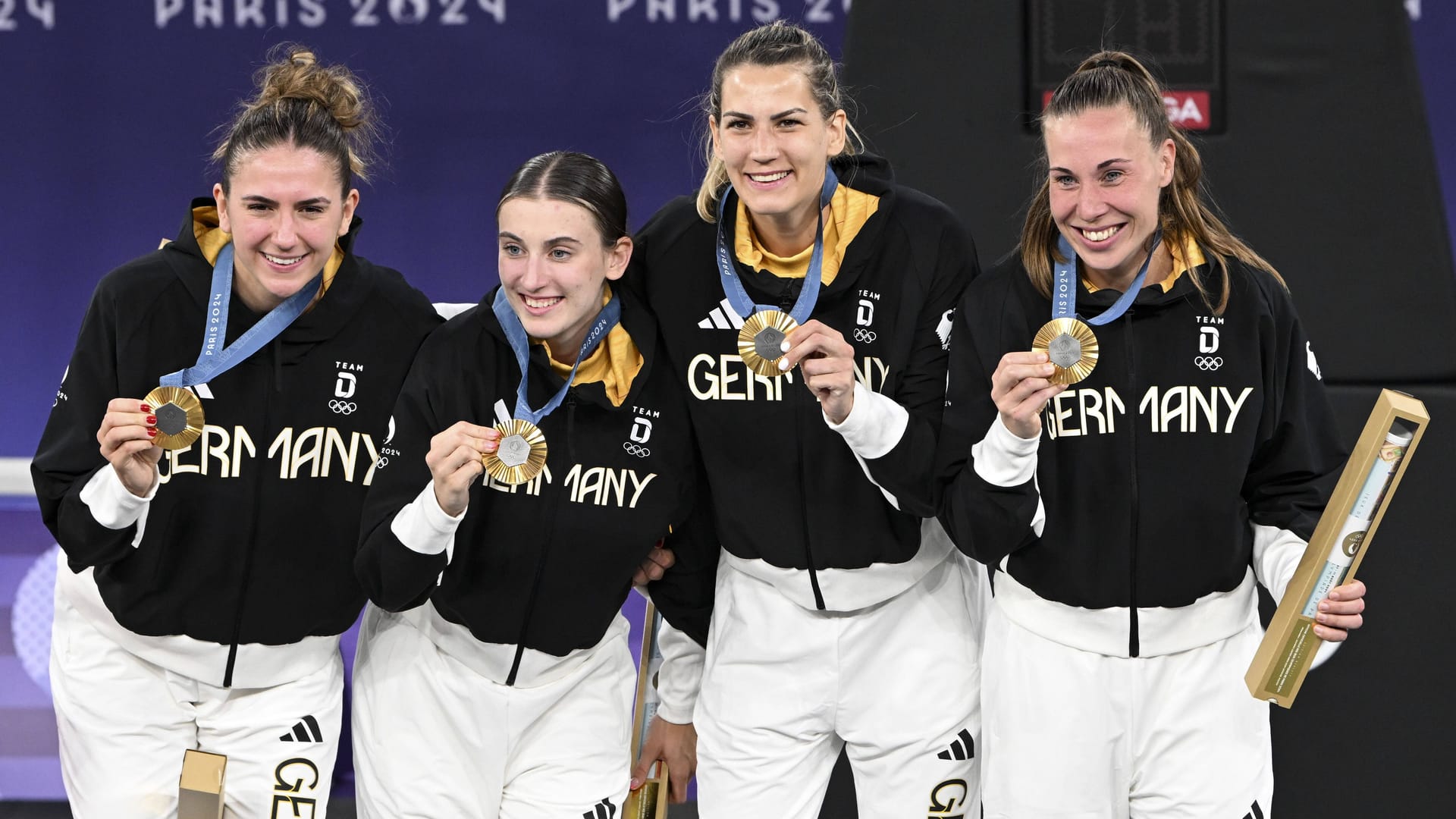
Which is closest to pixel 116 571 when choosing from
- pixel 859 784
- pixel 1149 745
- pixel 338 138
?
pixel 338 138

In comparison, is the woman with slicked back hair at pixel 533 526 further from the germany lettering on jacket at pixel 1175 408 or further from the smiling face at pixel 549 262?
the germany lettering on jacket at pixel 1175 408

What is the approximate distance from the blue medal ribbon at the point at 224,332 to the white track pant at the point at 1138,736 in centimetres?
151

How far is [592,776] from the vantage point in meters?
2.75

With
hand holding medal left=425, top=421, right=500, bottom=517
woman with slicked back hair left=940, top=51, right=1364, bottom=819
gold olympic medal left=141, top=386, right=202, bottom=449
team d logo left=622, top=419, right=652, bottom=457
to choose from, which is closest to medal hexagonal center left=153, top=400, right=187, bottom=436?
gold olympic medal left=141, top=386, right=202, bottom=449

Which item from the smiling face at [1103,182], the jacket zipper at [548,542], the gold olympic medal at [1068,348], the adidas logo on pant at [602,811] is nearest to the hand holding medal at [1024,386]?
the gold olympic medal at [1068,348]

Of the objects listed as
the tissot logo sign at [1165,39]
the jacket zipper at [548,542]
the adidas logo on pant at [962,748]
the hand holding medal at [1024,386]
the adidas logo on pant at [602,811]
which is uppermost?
the tissot logo sign at [1165,39]

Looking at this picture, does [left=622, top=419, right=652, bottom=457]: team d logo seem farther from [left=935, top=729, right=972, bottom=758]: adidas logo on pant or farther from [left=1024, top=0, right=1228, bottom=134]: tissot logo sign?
[left=1024, top=0, right=1228, bottom=134]: tissot logo sign

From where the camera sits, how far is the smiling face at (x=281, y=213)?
262cm

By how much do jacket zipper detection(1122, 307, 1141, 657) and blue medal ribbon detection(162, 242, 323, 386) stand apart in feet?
4.96

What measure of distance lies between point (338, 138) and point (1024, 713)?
5.49 feet

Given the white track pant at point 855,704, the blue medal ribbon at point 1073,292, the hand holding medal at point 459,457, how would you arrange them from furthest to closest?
the white track pant at point 855,704 → the blue medal ribbon at point 1073,292 → the hand holding medal at point 459,457

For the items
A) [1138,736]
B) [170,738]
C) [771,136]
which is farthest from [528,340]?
[1138,736]

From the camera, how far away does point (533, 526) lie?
8.72 feet

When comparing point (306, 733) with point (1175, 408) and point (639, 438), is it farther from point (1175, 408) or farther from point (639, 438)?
point (1175, 408)
